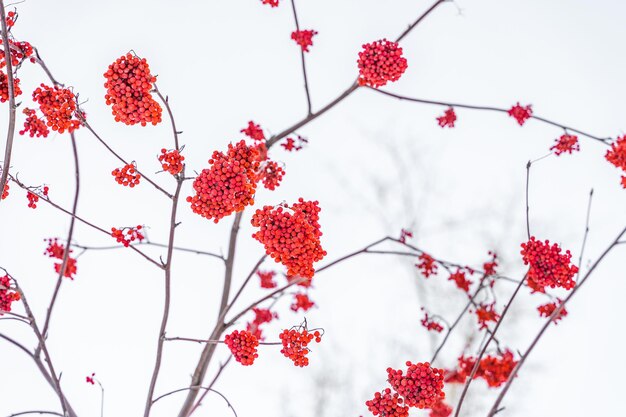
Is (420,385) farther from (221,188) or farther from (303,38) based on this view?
(303,38)

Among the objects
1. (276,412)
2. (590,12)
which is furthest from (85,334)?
(590,12)

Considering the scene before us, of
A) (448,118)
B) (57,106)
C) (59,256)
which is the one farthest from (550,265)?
(59,256)

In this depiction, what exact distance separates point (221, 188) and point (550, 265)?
361mm

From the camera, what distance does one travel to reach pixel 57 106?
62 cm

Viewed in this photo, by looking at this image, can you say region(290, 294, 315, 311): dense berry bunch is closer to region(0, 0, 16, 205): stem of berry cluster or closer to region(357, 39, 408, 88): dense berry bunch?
region(357, 39, 408, 88): dense berry bunch

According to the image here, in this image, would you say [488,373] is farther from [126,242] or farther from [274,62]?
[274,62]

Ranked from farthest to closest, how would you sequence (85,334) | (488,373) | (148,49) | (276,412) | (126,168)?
(276,412), (85,334), (148,49), (488,373), (126,168)

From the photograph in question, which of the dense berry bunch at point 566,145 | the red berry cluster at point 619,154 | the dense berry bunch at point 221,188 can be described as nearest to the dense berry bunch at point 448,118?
the dense berry bunch at point 566,145

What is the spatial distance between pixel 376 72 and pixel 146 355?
5.53ft

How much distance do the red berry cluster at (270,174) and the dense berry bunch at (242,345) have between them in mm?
181

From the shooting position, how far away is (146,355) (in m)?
2.13

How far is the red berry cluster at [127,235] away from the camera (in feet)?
2.17

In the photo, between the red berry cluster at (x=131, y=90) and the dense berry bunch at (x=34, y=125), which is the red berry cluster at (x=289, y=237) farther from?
the dense berry bunch at (x=34, y=125)

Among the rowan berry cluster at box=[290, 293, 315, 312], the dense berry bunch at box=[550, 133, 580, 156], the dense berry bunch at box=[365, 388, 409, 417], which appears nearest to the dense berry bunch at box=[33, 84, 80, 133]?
the dense berry bunch at box=[365, 388, 409, 417]
